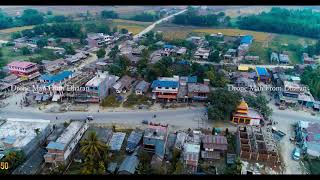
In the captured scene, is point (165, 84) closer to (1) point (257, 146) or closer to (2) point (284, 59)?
(1) point (257, 146)

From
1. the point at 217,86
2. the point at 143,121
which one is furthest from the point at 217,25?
the point at 143,121

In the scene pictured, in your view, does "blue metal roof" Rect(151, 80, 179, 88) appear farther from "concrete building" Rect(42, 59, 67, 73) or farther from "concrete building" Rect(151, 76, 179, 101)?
"concrete building" Rect(42, 59, 67, 73)

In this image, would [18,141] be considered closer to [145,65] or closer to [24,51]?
[145,65]

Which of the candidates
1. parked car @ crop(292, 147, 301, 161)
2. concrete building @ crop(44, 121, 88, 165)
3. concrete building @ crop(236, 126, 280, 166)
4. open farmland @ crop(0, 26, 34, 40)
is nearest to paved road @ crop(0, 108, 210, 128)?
concrete building @ crop(44, 121, 88, 165)

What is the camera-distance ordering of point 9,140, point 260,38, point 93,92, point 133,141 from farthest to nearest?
point 260,38
point 93,92
point 133,141
point 9,140

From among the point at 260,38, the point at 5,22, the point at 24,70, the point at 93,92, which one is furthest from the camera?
the point at 5,22

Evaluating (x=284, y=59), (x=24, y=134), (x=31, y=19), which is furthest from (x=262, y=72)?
(x=31, y=19)

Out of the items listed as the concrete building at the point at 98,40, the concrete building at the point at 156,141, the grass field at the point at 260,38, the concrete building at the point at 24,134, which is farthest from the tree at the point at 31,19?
the concrete building at the point at 156,141

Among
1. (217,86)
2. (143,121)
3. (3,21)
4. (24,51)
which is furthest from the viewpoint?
(3,21)
